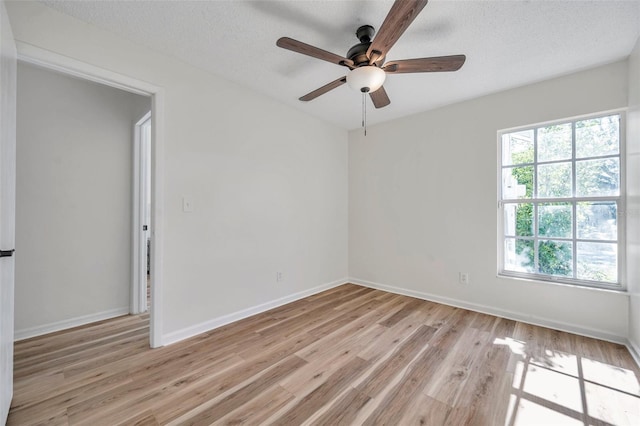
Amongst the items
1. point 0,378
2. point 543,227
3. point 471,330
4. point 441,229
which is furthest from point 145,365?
point 543,227

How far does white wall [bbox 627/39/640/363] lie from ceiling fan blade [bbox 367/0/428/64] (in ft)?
6.85

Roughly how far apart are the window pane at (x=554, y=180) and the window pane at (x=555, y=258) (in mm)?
507

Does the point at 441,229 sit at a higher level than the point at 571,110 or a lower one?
lower

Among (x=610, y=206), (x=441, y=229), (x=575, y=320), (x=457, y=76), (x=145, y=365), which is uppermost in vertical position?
(x=457, y=76)

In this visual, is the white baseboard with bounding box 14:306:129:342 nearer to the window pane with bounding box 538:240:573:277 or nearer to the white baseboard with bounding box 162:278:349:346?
the white baseboard with bounding box 162:278:349:346

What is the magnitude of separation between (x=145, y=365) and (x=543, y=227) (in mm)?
3949

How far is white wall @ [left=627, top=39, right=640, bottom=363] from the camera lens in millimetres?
2141

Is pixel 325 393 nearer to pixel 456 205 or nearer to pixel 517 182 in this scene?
pixel 456 205

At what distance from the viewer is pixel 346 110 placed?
3592 mm

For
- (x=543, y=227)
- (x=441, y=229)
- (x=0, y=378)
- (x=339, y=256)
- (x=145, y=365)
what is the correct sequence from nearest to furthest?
(x=0, y=378) < (x=145, y=365) < (x=543, y=227) < (x=441, y=229) < (x=339, y=256)

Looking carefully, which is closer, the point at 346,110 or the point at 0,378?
the point at 0,378

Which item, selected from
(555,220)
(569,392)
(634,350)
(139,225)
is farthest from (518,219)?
(139,225)

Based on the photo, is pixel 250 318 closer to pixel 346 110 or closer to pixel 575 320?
pixel 346 110

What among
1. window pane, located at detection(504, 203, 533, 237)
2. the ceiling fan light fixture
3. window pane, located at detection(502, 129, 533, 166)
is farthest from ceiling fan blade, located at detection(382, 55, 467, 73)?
window pane, located at detection(504, 203, 533, 237)
